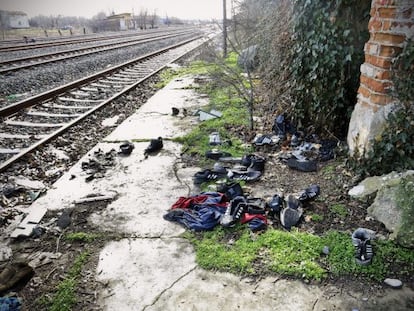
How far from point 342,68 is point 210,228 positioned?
2.82m

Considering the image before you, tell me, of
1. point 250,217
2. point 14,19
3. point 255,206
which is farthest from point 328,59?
point 14,19

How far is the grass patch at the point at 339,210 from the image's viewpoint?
121 inches

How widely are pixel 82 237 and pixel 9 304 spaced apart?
798 millimetres

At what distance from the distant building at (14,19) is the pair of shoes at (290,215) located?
63.9 m

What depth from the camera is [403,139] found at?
3084 millimetres

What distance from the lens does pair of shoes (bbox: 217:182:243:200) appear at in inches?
135

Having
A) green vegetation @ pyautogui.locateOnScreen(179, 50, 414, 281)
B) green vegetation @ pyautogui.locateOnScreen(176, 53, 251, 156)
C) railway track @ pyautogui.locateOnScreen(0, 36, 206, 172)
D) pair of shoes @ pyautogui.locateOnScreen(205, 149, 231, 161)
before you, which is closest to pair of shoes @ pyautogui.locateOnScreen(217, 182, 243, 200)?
green vegetation @ pyautogui.locateOnScreen(179, 50, 414, 281)

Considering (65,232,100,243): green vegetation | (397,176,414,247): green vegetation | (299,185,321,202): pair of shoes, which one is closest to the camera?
(397,176,414,247): green vegetation

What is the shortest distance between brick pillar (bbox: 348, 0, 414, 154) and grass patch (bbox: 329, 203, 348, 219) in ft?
2.63

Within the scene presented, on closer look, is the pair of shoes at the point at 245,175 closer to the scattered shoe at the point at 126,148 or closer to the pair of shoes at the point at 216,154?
the pair of shoes at the point at 216,154

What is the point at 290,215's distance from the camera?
2984 mm

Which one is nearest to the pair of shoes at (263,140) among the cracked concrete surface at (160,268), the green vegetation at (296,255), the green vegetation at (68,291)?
the cracked concrete surface at (160,268)

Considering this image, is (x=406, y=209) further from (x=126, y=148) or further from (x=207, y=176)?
(x=126, y=148)

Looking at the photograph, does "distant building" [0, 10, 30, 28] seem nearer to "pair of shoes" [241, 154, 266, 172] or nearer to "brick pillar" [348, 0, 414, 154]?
"pair of shoes" [241, 154, 266, 172]
